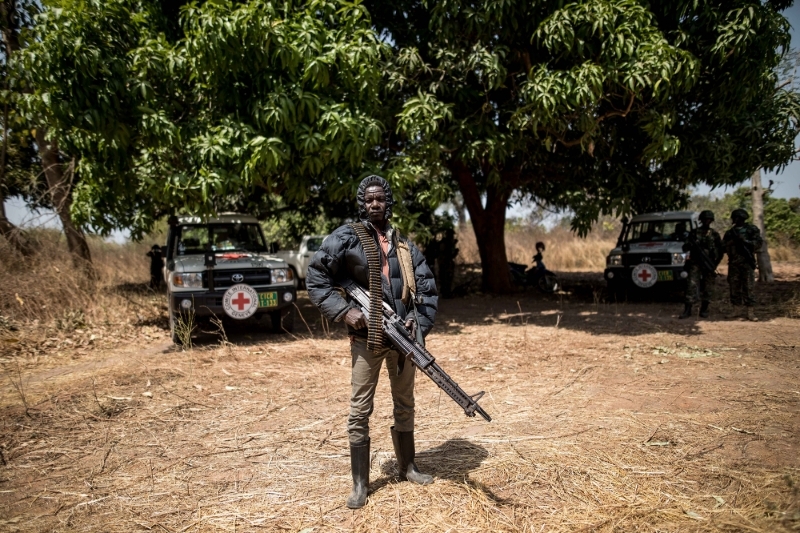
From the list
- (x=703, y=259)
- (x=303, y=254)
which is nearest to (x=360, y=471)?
(x=703, y=259)

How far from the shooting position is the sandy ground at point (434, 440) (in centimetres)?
304

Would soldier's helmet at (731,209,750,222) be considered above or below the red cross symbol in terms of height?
above

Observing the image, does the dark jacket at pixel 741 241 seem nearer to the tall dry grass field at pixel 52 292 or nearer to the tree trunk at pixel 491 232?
the tree trunk at pixel 491 232

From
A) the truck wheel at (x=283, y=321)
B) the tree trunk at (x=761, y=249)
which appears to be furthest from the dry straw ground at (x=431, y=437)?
the tree trunk at (x=761, y=249)

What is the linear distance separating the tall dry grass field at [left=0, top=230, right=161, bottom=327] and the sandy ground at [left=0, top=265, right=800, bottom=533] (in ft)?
4.51

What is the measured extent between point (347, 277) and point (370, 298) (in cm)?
27

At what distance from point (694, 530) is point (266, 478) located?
2467 millimetres

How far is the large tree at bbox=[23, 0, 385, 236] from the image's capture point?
21.8ft

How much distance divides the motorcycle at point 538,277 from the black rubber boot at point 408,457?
33.2ft

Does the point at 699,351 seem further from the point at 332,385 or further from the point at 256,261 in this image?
the point at 256,261

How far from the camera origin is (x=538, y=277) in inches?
522

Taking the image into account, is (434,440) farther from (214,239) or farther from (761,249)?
(761,249)

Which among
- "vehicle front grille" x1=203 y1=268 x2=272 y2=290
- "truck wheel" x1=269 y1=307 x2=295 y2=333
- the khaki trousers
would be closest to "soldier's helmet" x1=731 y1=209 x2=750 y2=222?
"truck wheel" x1=269 y1=307 x2=295 y2=333

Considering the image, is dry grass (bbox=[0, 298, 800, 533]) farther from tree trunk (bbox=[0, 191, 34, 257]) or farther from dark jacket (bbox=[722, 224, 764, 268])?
tree trunk (bbox=[0, 191, 34, 257])
